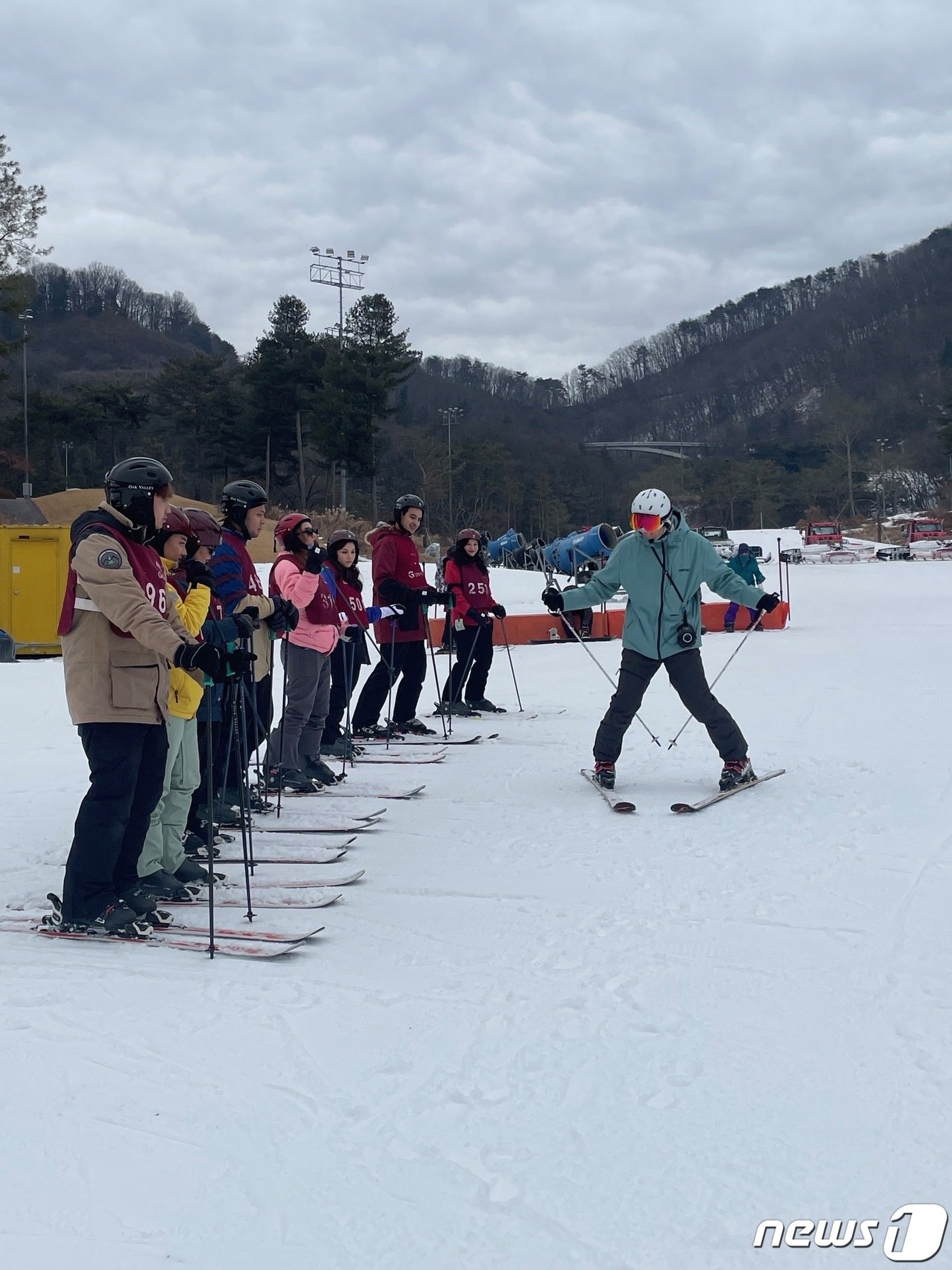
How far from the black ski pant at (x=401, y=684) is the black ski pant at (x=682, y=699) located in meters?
2.30

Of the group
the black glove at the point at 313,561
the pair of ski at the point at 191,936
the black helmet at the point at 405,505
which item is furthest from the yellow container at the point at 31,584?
the pair of ski at the point at 191,936

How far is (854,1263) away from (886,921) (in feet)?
6.33

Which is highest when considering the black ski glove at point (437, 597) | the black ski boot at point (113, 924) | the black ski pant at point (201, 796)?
the black ski glove at point (437, 597)

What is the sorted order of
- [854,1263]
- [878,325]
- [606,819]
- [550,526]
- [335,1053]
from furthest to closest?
[878,325] → [550,526] → [606,819] → [335,1053] → [854,1263]

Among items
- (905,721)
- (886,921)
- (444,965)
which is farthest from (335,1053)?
(905,721)

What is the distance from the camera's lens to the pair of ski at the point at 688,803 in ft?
17.9

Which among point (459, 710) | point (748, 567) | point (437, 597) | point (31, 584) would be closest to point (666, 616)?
point (437, 597)

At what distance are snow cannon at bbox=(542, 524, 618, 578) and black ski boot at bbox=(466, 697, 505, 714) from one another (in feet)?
27.0

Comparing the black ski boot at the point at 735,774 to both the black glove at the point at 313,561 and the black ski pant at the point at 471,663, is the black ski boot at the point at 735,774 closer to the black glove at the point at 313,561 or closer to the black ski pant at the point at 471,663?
the black glove at the point at 313,561

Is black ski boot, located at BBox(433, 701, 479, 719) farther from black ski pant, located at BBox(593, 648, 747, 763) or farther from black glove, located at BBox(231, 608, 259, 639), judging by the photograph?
black glove, located at BBox(231, 608, 259, 639)

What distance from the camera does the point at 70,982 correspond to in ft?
10.6

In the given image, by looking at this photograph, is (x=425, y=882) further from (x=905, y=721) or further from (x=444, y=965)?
(x=905, y=721)

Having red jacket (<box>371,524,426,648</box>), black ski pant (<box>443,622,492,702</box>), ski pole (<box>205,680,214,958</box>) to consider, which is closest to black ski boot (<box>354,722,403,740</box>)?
red jacket (<box>371,524,426,648</box>)

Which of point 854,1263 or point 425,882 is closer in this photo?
point 854,1263
